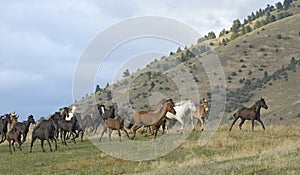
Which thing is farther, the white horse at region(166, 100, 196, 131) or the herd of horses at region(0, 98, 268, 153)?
the white horse at region(166, 100, 196, 131)

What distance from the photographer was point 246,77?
374 feet

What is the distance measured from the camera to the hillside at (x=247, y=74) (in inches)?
3844

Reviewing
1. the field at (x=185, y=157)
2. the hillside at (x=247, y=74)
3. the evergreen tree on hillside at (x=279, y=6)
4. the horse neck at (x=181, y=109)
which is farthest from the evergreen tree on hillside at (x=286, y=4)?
the field at (x=185, y=157)

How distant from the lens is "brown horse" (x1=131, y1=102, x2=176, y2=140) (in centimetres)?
2936

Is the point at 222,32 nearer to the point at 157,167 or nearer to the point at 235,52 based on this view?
the point at 235,52

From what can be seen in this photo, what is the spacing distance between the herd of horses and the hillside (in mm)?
45254

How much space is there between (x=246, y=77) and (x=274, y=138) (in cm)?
8837

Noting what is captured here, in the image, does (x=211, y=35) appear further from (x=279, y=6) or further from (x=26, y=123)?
(x=26, y=123)

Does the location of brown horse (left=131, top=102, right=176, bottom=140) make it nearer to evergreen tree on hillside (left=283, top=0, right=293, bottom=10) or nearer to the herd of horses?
the herd of horses

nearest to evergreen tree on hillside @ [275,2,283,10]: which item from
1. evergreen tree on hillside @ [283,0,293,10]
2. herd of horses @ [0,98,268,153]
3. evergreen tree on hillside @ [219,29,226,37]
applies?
evergreen tree on hillside @ [283,0,293,10]

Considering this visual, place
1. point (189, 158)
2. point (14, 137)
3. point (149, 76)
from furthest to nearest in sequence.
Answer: point (149, 76), point (14, 137), point (189, 158)

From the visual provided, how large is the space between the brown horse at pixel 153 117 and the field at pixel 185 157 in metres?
1.91

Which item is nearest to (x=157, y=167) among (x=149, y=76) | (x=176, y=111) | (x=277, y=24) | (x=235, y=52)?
(x=176, y=111)

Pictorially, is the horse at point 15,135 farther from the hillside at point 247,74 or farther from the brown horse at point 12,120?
the hillside at point 247,74
